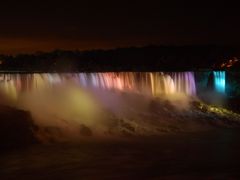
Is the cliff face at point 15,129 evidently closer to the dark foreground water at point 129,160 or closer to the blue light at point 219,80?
the dark foreground water at point 129,160

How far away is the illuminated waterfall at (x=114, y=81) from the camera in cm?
2631

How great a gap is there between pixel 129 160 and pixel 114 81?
11490 mm

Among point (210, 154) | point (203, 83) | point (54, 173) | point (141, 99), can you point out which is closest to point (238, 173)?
point (210, 154)

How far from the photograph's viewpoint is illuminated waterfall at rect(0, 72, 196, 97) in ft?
86.3

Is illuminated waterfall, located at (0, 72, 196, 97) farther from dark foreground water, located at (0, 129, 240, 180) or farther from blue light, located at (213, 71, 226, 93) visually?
dark foreground water, located at (0, 129, 240, 180)

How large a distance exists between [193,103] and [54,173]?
15742 millimetres

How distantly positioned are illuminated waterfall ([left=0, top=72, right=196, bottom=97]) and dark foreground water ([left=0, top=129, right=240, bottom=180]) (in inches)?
215

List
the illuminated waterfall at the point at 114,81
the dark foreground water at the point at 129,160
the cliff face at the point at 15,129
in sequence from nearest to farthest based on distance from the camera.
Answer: the dark foreground water at the point at 129,160 < the cliff face at the point at 15,129 < the illuminated waterfall at the point at 114,81

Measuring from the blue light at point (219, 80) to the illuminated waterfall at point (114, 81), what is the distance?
0.21ft

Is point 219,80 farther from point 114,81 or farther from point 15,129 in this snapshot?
point 15,129

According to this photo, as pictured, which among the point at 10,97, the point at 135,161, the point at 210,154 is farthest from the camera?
the point at 10,97

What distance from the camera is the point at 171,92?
108ft

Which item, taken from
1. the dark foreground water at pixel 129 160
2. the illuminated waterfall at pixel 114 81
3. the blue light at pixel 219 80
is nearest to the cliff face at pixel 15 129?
the dark foreground water at pixel 129 160

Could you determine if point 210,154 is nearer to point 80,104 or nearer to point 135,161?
point 135,161
